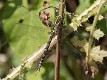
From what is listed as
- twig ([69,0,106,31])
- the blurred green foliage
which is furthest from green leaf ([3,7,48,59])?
twig ([69,0,106,31])

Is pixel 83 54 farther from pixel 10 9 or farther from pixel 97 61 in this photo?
pixel 10 9

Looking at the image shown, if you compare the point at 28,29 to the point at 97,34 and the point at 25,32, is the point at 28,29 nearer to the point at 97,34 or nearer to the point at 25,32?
the point at 25,32

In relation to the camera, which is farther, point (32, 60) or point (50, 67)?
point (50, 67)

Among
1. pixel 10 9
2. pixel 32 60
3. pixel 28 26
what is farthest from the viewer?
pixel 10 9

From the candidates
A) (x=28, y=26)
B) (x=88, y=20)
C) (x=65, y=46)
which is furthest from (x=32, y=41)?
(x=88, y=20)

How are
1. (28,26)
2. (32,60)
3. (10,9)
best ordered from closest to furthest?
(32,60)
(28,26)
(10,9)

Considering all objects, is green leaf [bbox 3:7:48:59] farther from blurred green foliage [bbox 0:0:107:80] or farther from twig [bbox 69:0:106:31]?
twig [bbox 69:0:106:31]

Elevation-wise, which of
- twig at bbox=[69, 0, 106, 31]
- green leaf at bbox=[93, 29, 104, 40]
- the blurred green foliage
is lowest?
green leaf at bbox=[93, 29, 104, 40]

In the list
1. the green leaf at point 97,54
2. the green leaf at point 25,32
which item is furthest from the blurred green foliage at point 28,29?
the green leaf at point 97,54

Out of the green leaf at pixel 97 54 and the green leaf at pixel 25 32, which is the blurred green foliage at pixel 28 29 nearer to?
the green leaf at pixel 25 32

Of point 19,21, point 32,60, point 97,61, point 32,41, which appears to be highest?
point 19,21

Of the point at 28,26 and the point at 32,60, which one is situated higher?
the point at 28,26
